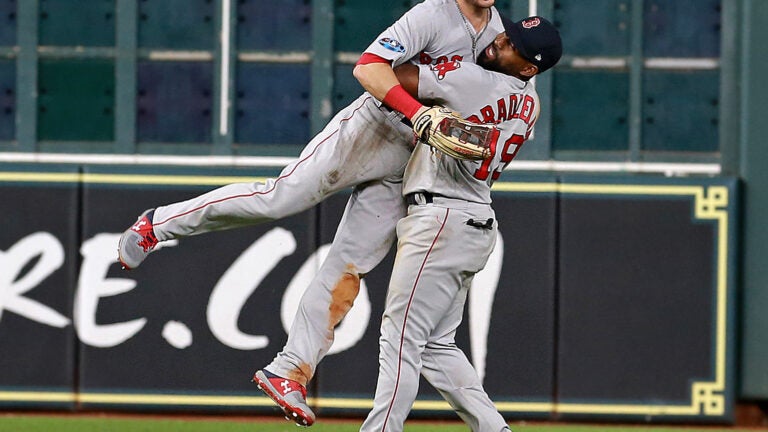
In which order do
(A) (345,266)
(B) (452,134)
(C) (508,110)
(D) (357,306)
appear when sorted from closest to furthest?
(B) (452,134), (C) (508,110), (A) (345,266), (D) (357,306)

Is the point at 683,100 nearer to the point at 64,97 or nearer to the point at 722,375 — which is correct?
the point at 722,375

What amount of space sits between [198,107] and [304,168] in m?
2.69

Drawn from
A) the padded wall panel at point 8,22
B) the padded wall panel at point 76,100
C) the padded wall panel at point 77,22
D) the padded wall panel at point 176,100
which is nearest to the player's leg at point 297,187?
the padded wall panel at point 176,100

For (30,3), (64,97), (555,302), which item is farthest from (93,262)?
(555,302)

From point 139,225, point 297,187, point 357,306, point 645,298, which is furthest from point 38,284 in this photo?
point 645,298

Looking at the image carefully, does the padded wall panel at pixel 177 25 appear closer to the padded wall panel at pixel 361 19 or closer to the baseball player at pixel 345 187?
the padded wall panel at pixel 361 19

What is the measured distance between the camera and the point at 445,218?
620 cm

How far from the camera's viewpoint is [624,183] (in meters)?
8.63

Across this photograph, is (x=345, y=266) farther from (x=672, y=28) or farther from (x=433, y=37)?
(x=672, y=28)

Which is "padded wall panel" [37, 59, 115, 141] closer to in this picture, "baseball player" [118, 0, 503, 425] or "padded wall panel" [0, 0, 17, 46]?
"padded wall panel" [0, 0, 17, 46]

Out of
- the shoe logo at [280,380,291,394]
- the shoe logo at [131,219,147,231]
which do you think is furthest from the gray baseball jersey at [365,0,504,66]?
the shoe logo at [280,380,291,394]

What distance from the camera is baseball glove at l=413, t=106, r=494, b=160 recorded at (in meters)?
5.79

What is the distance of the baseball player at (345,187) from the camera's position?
5996 mm

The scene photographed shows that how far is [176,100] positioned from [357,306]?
161 cm
